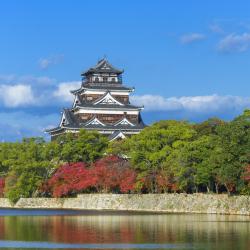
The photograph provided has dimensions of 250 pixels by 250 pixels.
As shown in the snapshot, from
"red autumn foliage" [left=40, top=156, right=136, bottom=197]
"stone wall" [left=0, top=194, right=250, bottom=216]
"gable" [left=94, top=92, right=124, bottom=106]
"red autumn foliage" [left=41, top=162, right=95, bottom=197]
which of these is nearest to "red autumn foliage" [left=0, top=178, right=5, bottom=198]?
"stone wall" [left=0, top=194, right=250, bottom=216]

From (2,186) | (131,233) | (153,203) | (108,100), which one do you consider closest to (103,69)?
(108,100)

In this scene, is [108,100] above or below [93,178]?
above

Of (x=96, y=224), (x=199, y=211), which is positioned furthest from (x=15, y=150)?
(x=96, y=224)

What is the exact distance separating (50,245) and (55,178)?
41.8 metres

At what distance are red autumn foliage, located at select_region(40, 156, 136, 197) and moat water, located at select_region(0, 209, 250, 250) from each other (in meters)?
17.4

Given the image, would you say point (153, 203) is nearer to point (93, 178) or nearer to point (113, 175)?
point (113, 175)

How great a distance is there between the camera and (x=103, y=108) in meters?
94.3

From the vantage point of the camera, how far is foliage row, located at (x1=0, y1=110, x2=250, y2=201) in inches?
2041

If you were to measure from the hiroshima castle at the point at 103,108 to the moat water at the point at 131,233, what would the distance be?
142 ft

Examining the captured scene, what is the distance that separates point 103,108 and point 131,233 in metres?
57.0

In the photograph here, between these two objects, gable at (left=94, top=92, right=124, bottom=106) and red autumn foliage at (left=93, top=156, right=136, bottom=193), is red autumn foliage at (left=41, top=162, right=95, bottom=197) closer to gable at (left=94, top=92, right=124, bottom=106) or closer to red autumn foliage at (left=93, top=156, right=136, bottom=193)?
red autumn foliage at (left=93, top=156, right=136, bottom=193)

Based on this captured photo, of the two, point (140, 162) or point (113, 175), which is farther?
point (113, 175)

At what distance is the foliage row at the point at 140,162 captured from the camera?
5184cm

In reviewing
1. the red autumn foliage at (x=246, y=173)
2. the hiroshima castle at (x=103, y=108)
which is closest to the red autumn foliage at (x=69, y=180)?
the hiroshima castle at (x=103, y=108)
